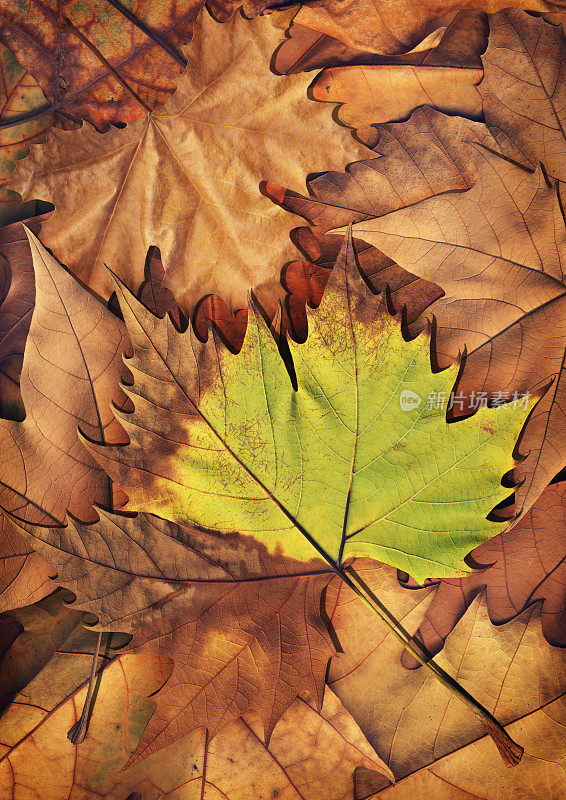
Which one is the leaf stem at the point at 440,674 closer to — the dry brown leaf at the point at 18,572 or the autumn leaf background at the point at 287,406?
the autumn leaf background at the point at 287,406

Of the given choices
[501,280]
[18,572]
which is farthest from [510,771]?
[18,572]

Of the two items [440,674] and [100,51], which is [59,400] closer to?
[100,51]

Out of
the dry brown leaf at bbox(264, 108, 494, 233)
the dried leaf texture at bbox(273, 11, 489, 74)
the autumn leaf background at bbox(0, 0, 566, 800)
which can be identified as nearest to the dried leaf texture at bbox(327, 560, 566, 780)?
the autumn leaf background at bbox(0, 0, 566, 800)

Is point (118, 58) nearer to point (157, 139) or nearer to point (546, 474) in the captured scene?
point (157, 139)

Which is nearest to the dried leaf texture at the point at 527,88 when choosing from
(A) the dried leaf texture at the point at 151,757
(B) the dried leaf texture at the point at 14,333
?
(B) the dried leaf texture at the point at 14,333

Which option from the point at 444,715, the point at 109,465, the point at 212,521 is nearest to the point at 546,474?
the point at 444,715

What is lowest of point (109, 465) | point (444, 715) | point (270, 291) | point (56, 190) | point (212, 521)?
point (444, 715)
